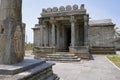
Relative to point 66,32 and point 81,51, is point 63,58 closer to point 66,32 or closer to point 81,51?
point 81,51

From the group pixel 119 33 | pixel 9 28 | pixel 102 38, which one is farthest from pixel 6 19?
pixel 119 33

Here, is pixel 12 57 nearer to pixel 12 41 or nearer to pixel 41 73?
pixel 12 41

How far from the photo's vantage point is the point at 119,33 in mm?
57750

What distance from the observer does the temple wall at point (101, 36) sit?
81.6 ft

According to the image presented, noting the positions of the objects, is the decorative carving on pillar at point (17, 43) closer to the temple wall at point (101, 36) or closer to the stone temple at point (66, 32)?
the stone temple at point (66, 32)

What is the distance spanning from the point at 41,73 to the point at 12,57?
101 cm

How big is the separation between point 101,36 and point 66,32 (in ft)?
25.1

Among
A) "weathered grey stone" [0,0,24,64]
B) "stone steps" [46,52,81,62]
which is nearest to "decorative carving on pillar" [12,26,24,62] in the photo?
"weathered grey stone" [0,0,24,64]

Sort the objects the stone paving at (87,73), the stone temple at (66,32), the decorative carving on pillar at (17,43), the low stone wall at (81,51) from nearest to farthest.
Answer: the decorative carving on pillar at (17,43) → the stone paving at (87,73) → the low stone wall at (81,51) → the stone temple at (66,32)

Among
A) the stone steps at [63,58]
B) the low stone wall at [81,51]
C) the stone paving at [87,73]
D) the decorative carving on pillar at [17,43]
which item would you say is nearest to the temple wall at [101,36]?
the low stone wall at [81,51]

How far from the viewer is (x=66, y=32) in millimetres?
20297

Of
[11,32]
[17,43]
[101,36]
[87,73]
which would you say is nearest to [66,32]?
[101,36]

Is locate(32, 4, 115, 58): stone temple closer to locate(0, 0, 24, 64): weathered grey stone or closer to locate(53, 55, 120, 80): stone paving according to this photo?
locate(53, 55, 120, 80): stone paving

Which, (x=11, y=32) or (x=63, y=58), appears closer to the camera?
(x=11, y=32)
